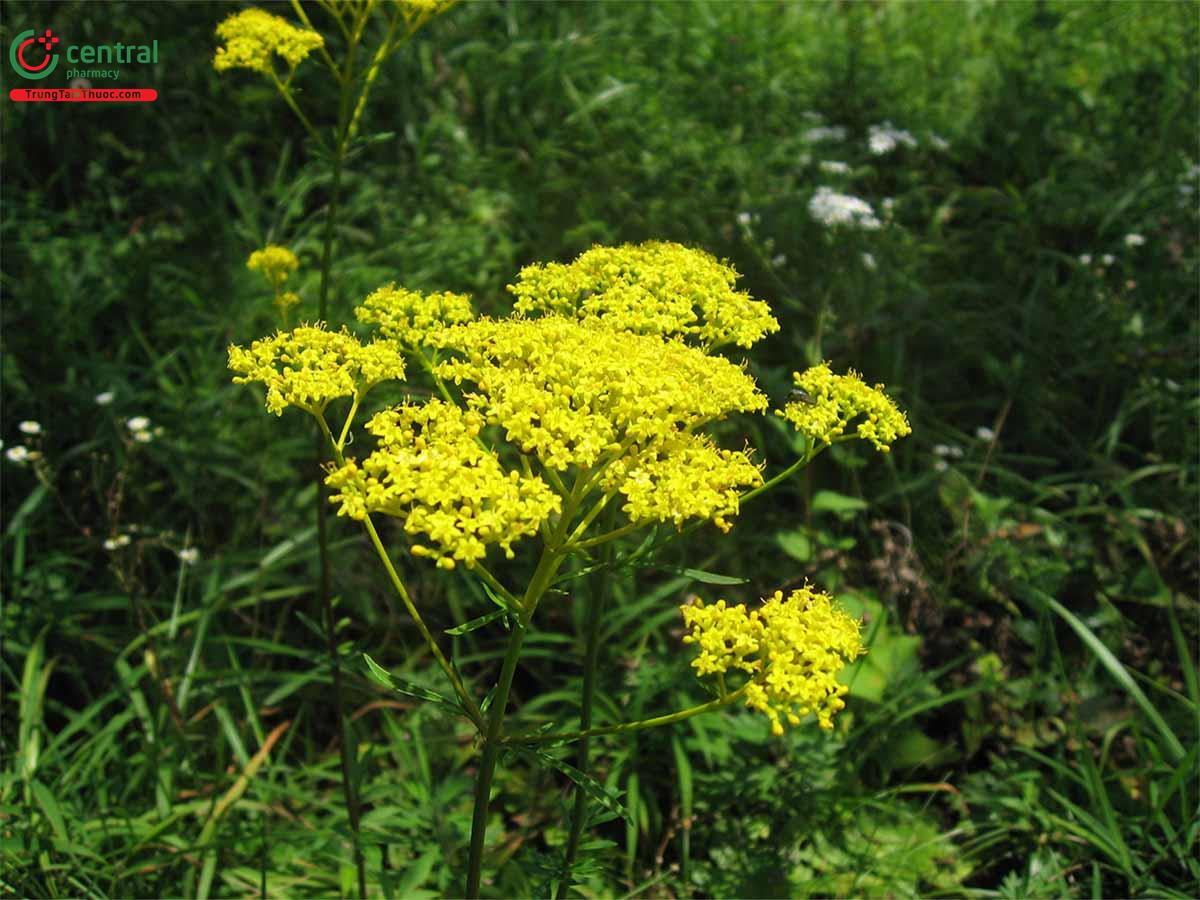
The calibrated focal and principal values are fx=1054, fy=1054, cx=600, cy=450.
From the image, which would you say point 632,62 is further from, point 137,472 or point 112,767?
point 112,767

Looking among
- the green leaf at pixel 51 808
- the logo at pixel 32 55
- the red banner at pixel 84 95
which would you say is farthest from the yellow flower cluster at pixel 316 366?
the red banner at pixel 84 95

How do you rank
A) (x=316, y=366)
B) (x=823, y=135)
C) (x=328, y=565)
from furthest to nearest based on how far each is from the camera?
(x=823, y=135) < (x=328, y=565) < (x=316, y=366)

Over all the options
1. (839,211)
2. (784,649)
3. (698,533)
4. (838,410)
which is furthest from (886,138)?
(784,649)

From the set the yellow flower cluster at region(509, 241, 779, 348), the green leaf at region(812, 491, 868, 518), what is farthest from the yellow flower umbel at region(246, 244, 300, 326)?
the green leaf at region(812, 491, 868, 518)

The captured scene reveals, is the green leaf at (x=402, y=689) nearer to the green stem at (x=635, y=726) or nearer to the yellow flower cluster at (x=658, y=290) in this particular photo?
the green stem at (x=635, y=726)

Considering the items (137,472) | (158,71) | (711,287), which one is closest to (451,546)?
(711,287)

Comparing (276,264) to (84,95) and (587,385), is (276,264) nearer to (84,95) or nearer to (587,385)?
(587,385)
